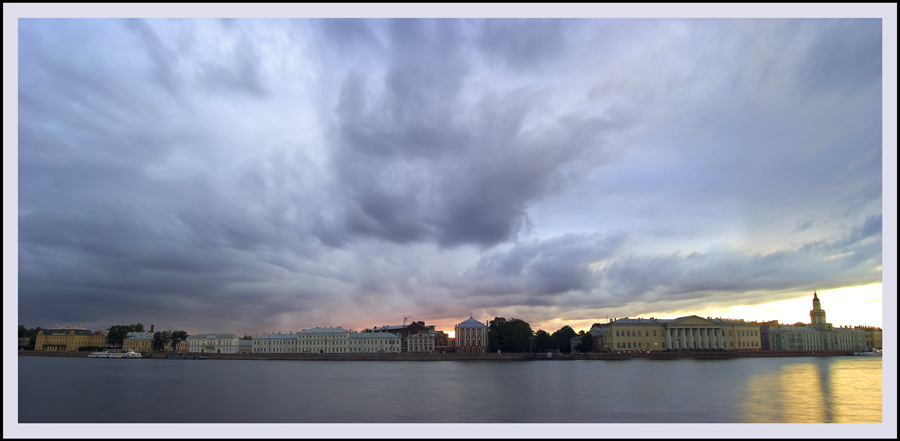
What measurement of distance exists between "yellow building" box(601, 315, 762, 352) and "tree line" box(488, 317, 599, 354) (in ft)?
14.2

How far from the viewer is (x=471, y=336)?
98812mm

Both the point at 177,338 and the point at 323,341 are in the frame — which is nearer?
the point at 323,341

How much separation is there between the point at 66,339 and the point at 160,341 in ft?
88.8

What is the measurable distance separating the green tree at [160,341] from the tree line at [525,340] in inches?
2559

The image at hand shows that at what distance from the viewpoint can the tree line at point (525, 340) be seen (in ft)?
Answer: 268

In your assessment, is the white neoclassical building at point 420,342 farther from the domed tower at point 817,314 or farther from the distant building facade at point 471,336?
the domed tower at point 817,314

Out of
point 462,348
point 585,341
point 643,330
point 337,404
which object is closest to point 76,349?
point 462,348

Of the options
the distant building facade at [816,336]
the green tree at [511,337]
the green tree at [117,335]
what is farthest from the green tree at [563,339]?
the green tree at [117,335]

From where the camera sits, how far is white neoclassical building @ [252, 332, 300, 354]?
318 feet

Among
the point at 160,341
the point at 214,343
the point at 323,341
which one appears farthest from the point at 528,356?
the point at 160,341

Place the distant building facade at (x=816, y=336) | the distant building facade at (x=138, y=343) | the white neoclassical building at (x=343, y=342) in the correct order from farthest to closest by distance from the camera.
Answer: the distant building facade at (x=138, y=343) → the distant building facade at (x=816, y=336) → the white neoclassical building at (x=343, y=342)

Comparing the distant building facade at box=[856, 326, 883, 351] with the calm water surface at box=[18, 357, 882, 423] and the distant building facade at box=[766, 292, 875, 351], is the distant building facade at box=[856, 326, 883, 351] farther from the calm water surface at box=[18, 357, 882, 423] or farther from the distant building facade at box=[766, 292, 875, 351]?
the calm water surface at box=[18, 357, 882, 423]

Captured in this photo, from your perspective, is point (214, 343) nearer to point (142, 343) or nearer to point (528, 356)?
point (142, 343)

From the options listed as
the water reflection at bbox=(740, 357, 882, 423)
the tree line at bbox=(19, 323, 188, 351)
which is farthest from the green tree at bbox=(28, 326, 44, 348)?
the water reflection at bbox=(740, 357, 882, 423)
